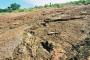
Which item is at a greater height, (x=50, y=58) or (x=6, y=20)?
(x=6, y=20)

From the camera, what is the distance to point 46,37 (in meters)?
19.9

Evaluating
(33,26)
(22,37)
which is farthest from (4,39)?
(33,26)

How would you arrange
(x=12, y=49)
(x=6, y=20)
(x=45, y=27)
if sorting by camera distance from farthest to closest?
(x=6, y=20), (x=45, y=27), (x=12, y=49)

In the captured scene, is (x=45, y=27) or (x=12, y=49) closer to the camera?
(x=12, y=49)

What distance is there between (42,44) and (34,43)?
1.48ft

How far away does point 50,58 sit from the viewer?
18984 mm

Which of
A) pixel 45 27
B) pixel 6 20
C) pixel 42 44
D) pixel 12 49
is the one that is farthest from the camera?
pixel 6 20

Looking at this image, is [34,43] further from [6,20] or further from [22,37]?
[6,20]

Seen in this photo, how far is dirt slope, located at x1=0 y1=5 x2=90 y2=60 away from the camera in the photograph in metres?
18.6

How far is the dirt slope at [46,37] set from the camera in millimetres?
18631

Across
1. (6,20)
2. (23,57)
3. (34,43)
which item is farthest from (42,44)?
(6,20)

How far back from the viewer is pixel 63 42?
19.9 m

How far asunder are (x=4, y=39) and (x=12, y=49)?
1128mm

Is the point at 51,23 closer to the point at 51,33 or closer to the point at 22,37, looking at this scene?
the point at 51,33
